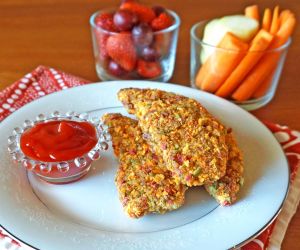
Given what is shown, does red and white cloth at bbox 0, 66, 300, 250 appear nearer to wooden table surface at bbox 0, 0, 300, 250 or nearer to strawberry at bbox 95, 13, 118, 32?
wooden table surface at bbox 0, 0, 300, 250

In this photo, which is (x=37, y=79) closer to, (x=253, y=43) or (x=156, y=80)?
(x=156, y=80)

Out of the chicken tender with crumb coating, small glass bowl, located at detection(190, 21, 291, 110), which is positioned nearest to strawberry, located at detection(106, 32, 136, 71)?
small glass bowl, located at detection(190, 21, 291, 110)

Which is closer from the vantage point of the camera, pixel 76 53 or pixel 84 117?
pixel 84 117

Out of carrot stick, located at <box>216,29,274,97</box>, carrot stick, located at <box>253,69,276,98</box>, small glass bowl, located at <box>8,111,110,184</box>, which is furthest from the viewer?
carrot stick, located at <box>253,69,276,98</box>

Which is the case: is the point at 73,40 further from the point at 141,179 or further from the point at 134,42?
the point at 141,179

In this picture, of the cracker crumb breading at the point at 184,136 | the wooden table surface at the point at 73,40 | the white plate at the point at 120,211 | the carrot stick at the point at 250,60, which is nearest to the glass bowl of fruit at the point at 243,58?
the carrot stick at the point at 250,60

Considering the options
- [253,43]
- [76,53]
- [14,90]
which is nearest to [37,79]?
[14,90]
